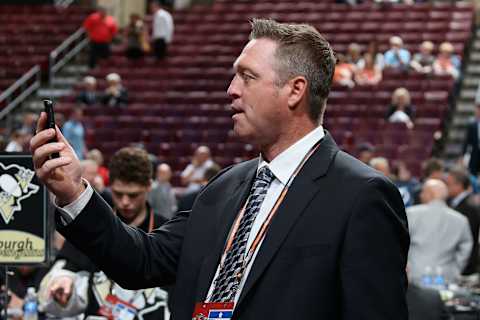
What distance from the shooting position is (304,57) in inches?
129

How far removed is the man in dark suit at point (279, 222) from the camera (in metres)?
3.10

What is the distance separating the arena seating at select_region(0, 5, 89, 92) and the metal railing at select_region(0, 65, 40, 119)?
19 cm

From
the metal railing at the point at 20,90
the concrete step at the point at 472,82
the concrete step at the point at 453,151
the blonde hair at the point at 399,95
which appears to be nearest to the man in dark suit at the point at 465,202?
the blonde hair at the point at 399,95

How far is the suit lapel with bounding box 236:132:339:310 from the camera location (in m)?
3.15

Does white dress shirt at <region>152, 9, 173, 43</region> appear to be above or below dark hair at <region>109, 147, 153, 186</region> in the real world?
below

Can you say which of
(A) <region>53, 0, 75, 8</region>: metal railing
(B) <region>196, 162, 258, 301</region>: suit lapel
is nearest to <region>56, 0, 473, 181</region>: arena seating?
(A) <region>53, 0, 75, 8</region>: metal railing

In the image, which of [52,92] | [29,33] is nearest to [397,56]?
[52,92]

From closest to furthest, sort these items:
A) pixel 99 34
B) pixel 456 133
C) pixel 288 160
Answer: pixel 288 160 → pixel 456 133 → pixel 99 34

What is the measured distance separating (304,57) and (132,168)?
2616 mm

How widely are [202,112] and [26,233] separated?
14.4m

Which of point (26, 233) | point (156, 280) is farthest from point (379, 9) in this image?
point (156, 280)

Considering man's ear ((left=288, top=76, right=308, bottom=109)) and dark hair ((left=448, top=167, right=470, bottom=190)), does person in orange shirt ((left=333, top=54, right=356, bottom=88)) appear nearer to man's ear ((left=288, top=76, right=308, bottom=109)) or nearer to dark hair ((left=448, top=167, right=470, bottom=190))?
dark hair ((left=448, top=167, right=470, bottom=190))

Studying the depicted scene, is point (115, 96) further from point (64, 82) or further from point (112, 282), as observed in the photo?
point (112, 282)

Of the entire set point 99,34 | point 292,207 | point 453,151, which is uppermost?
point 292,207
